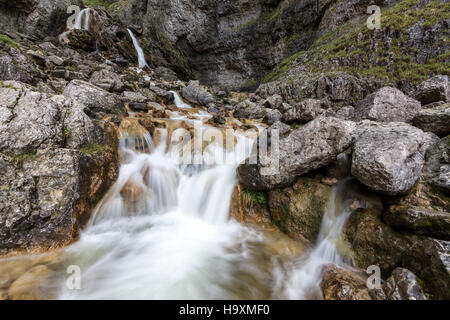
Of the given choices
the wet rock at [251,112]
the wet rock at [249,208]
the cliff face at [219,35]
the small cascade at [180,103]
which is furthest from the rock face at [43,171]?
the cliff face at [219,35]

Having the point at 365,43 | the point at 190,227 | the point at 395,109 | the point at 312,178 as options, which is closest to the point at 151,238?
the point at 190,227

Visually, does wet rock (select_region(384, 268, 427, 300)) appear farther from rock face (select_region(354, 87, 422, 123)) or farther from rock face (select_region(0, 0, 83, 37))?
rock face (select_region(0, 0, 83, 37))

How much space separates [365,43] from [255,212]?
47.8 feet

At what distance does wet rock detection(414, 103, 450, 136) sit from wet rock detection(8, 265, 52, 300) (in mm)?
7563

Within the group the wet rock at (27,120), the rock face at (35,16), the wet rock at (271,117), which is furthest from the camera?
the rock face at (35,16)

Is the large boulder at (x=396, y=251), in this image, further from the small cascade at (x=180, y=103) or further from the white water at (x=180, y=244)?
the small cascade at (x=180, y=103)

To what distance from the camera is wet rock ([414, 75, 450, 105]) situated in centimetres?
555

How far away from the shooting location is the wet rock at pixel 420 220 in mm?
2666

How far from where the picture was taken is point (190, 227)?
4824 mm

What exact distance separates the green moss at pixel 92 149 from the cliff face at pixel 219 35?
19507 millimetres

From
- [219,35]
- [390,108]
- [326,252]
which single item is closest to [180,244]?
[326,252]

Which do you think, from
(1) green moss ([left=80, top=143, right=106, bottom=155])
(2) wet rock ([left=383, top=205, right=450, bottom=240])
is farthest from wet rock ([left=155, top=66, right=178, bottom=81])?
(2) wet rock ([left=383, top=205, right=450, bottom=240])

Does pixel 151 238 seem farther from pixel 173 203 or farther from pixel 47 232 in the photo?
pixel 47 232

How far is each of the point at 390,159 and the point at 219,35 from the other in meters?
27.7
